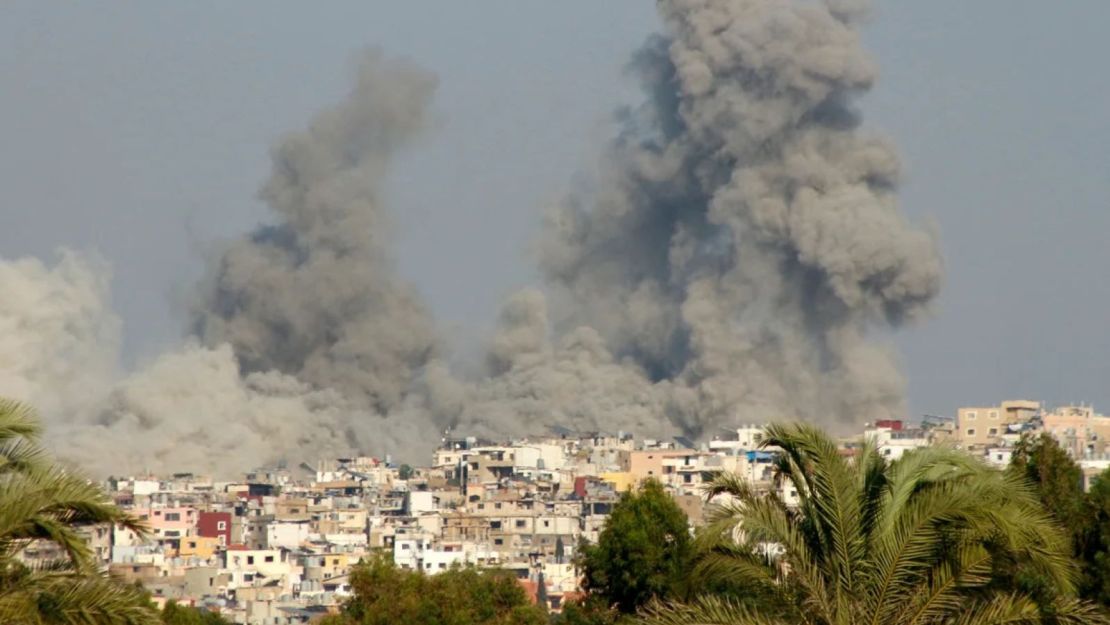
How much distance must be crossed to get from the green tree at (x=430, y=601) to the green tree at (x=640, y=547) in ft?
19.3

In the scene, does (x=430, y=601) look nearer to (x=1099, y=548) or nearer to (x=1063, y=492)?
(x=1063, y=492)

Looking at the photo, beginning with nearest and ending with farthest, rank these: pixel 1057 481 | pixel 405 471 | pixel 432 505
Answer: pixel 1057 481 < pixel 432 505 < pixel 405 471

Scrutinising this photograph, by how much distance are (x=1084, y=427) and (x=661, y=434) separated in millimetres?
16681

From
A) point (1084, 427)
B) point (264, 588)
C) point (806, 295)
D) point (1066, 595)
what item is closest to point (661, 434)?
point (806, 295)

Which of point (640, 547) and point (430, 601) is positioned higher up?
point (430, 601)

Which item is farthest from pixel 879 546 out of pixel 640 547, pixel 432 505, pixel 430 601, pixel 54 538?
pixel 432 505

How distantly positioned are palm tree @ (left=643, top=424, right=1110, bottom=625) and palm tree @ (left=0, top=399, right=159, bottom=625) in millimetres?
3008

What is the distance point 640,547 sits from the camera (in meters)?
25.0

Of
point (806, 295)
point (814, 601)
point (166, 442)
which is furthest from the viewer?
point (166, 442)

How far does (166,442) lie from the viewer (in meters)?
81.8

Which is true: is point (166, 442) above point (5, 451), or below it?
above

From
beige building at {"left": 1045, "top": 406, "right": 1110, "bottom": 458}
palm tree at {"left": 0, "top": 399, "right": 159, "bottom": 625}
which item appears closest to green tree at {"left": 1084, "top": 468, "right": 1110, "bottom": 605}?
palm tree at {"left": 0, "top": 399, "right": 159, "bottom": 625}

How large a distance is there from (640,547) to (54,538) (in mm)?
12806

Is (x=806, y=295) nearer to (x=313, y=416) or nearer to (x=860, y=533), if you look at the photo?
(x=313, y=416)
